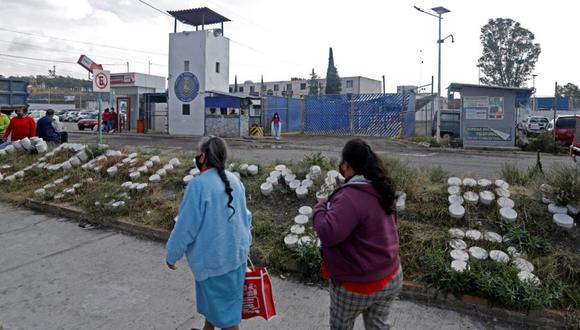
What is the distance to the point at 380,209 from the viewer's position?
8.23 ft

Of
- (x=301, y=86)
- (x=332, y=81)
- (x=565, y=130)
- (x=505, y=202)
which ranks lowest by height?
(x=505, y=202)

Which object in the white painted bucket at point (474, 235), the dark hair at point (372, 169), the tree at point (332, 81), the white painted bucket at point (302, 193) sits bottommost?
the white painted bucket at point (474, 235)

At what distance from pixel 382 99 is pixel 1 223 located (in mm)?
23693

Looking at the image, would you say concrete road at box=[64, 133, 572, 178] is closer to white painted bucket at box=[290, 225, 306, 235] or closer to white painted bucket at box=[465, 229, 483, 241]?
white painted bucket at box=[465, 229, 483, 241]

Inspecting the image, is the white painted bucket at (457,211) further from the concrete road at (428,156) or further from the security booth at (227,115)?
the security booth at (227,115)

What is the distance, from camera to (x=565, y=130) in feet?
68.1

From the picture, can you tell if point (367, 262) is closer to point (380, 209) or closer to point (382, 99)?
point (380, 209)

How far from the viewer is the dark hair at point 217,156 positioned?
9.71ft

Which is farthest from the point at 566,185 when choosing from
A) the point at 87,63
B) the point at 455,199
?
the point at 87,63

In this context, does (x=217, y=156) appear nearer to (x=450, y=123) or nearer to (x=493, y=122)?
(x=493, y=122)

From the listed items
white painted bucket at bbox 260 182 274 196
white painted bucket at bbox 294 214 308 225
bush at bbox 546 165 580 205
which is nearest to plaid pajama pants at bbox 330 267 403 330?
white painted bucket at bbox 294 214 308 225

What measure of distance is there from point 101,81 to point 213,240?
9.43 meters

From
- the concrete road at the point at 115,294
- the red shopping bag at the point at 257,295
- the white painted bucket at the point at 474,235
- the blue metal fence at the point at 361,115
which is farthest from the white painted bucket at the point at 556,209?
the blue metal fence at the point at 361,115

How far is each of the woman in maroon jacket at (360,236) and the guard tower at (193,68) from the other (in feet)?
86.5
